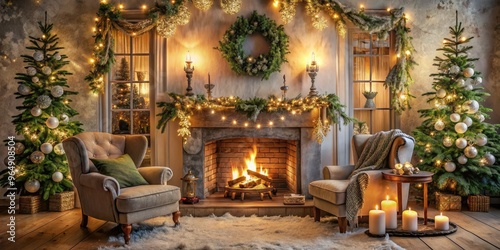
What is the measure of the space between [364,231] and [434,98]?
2.25 meters

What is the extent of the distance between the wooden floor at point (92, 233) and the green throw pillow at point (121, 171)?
0.52 metres

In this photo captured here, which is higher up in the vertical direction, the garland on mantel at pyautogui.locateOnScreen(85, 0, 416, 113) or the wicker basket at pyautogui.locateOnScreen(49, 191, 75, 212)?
the garland on mantel at pyautogui.locateOnScreen(85, 0, 416, 113)

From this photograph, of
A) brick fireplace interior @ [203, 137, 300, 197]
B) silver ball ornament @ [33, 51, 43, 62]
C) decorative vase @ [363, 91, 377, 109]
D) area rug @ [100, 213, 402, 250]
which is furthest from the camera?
brick fireplace interior @ [203, 137, 300, 197]

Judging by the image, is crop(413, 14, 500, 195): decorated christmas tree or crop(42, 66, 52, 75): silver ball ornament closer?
crop(413, 14, 500, 195): decorated christmas tree

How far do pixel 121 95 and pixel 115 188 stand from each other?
2.31 meters

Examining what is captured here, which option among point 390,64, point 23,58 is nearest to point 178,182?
point 23,58

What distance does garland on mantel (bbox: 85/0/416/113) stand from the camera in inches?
250

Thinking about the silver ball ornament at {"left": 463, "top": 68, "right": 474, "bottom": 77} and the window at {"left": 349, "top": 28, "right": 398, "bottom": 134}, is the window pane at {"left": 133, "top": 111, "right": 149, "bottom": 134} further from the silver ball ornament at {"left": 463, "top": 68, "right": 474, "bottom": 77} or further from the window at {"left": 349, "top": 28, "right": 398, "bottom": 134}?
the silver ball ornament at {"left": 463, "top": 68, "right": 474, "bottom": 77}

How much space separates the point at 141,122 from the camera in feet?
22.3

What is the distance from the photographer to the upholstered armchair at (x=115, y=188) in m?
4.74

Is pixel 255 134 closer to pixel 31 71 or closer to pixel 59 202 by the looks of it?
pixel 59 202

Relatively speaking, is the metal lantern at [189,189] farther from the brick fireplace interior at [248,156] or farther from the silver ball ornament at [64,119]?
the silver ball ornament at [64,119]

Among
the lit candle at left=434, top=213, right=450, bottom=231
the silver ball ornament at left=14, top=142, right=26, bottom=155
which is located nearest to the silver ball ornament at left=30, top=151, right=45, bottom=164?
the silver ball ornament at left=14, top=142, right=26, bottom=155

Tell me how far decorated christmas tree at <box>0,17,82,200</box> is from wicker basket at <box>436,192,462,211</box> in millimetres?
4591
